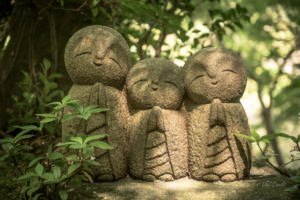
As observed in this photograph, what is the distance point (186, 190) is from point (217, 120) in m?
0.61

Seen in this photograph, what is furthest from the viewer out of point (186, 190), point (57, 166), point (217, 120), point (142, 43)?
point (142, 43)

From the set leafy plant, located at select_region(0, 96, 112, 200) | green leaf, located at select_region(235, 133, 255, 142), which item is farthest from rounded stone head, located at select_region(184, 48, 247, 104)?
leafy plant, located at select_region(0, 96, 112, 200)

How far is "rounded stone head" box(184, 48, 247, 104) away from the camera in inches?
120

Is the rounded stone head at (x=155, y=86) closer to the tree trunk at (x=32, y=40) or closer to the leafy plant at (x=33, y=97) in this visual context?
the leafy plant at (x=33, y=97)

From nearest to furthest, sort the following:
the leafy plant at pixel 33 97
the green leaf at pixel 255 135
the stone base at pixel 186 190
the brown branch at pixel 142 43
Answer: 1. the stone base at pixel 186 190
2. the green leaf at pixel 255 135
3. the leafy plant at pixel 33 97
4. the brown branch at pixel 142 43

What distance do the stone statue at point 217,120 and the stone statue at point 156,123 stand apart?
4.3 inches

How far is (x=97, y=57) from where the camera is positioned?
9.97ft

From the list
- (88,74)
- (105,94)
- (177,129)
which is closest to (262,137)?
(177,129)

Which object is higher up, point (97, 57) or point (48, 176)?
point (97, 57)

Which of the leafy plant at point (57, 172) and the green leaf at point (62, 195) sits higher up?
the leafy plant at point (57, 172)

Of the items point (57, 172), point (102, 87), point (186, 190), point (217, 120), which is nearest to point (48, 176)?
point (57, 172)

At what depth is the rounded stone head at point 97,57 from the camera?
3.05 metres

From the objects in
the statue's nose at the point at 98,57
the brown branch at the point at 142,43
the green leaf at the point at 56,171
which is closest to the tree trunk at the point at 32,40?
the brown branch at the point at 142,43

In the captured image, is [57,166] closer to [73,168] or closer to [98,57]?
[73,168]
